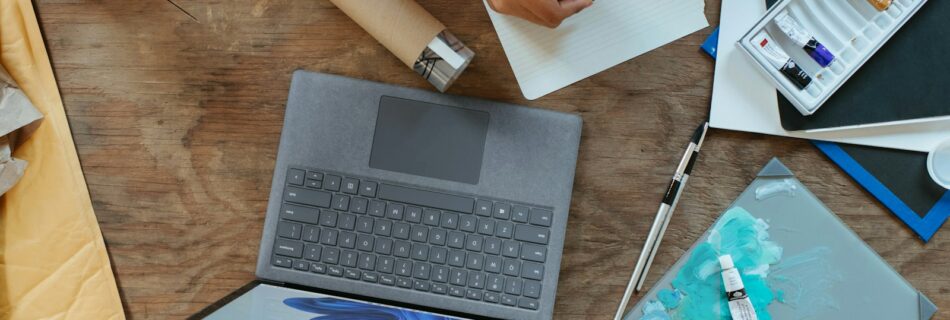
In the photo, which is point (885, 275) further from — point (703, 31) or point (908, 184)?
point (703, 31)

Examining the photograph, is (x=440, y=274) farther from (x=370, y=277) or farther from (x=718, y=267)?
(x=718, y=267)

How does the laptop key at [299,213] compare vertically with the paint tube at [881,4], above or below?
below

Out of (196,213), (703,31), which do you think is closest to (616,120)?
(703,31)

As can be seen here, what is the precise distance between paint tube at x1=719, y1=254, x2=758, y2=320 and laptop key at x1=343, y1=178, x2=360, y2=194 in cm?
42

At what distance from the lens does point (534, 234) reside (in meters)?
0.75

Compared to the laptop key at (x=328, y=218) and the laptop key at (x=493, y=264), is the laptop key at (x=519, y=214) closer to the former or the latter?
the laptop key at (x=493, y=264)

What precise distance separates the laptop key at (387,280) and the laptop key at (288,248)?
0.09 metres

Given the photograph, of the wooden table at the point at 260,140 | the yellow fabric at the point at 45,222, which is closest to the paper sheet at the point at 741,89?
the wooden table at the point at 260,140

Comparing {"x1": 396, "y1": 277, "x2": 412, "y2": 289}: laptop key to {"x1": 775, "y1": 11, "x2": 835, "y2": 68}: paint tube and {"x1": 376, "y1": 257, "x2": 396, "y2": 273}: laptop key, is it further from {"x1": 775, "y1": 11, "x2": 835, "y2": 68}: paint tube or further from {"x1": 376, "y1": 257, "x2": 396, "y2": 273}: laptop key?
{"x1": 775, "y1": 11, "x2": 835, "y2": 68}: paint tube

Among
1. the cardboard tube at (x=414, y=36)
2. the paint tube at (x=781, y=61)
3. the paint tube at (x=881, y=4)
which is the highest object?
the paint tube at (x=881, y=4)

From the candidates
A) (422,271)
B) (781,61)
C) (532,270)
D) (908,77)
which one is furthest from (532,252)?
(908,77)

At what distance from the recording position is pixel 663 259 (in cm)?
78

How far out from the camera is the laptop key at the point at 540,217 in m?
0.75

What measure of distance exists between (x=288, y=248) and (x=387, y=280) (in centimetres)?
12
